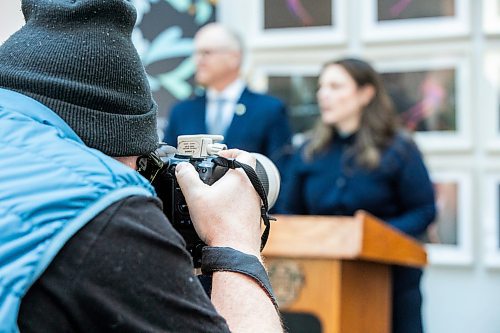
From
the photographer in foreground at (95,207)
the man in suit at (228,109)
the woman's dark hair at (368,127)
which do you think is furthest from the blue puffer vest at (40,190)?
the man in suit at (228,109)

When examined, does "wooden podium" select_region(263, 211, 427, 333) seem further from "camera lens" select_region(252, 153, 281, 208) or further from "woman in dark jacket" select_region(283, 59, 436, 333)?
"camera lens" select_region(252, 153, 281, 208)

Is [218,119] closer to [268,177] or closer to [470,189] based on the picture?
[470,189]

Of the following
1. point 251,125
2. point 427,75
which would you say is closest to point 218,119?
point 251,125

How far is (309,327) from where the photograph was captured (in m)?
3.06

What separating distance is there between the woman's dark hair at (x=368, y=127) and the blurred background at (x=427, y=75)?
36.4 inches

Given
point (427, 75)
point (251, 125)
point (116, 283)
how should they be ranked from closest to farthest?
1. point (116, 283)
2. point (251, 125)
3. point (427, 75)

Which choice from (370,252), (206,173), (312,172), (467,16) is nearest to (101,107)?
(206,173)

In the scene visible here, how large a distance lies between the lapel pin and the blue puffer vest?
118 inches

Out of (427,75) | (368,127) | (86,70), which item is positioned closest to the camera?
(86,70)

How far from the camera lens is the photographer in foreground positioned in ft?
3.36

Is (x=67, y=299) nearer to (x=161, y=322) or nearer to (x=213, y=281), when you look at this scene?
(x=161, y=322)

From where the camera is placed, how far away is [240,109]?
415 centimetres

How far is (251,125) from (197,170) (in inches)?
107

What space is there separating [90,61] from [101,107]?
59 millimetres
